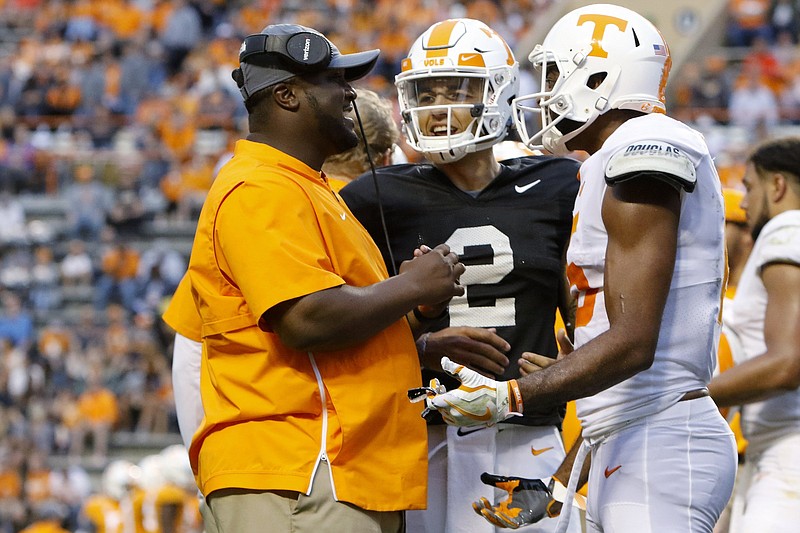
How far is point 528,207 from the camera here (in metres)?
3.87

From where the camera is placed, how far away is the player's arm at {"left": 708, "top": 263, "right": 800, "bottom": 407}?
4.29 m

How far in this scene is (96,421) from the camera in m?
13.0

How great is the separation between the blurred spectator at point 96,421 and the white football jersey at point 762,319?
928cm

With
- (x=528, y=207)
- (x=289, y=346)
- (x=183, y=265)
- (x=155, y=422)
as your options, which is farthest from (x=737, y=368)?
(x=183, y=265)

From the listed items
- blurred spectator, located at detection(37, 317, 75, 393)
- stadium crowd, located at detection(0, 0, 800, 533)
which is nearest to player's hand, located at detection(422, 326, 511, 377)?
stadium crowd, located at detection(0, 0, 800, 533)

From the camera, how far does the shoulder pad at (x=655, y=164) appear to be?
2842mm

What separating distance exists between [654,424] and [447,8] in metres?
15.4

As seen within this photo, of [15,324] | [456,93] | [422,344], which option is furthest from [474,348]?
[15,324]

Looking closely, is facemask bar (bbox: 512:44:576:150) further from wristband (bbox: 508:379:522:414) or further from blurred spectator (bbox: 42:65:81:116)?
blurred spectator (bbox: 42:65:81:116)

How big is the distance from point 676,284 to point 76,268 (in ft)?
42.4

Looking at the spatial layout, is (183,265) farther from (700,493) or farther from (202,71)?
(700,493)

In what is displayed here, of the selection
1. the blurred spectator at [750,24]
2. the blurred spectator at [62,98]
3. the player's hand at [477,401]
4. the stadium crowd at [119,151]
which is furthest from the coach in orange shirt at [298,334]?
the blurred spectator at [750,24]

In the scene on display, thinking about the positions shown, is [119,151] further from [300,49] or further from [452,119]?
[300,49]

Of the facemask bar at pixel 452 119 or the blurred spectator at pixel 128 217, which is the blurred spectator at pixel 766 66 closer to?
the blurred spectator at pixel 128 217
